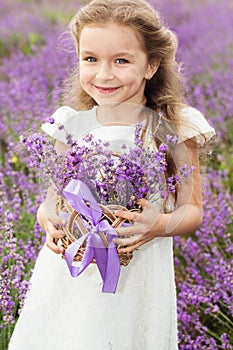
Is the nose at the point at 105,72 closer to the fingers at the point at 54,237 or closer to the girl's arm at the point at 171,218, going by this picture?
the girl's arm at the point at 171,218

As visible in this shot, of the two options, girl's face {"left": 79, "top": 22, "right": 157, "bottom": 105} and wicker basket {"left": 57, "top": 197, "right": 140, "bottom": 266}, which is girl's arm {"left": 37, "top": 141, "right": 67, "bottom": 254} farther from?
girl's face {"left": 79, "top": 22, "right": 157, "bottom": 105}

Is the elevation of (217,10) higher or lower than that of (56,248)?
higher

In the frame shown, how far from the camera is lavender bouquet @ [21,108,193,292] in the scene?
69.2 inches

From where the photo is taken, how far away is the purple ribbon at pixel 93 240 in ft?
5.75

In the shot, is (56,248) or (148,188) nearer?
(148,188)

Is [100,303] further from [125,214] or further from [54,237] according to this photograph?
[125,214]

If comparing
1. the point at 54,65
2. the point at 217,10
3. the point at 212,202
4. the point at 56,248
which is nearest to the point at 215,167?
the point at 212,202

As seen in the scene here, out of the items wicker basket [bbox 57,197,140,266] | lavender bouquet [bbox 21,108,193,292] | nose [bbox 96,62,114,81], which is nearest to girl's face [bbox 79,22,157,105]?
nose [bbox 96,62,114,81]

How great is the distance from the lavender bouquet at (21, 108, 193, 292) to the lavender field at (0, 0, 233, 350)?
0.47m

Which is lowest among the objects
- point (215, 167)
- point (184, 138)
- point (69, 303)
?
point (69, 303)

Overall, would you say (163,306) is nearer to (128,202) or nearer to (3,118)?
(128,202)

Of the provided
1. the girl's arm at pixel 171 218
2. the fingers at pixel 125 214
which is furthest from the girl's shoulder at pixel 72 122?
the fingers at pixel 125 214

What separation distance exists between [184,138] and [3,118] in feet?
7.53

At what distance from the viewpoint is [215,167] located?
4105mm
